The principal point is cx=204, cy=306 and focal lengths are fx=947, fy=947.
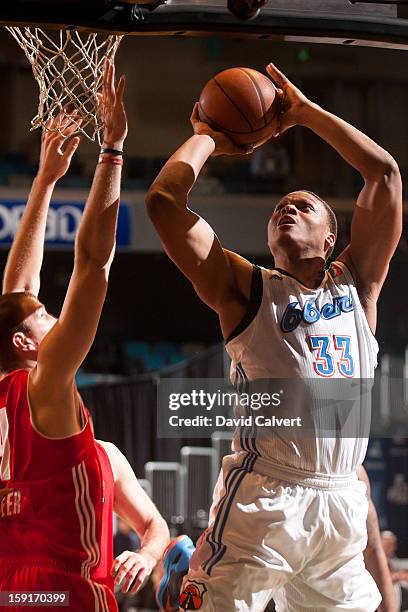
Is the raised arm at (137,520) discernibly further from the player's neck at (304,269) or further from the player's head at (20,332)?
the player's neck at (304,269)

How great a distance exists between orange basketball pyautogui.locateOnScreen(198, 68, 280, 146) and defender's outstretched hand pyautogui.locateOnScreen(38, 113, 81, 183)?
0.62m

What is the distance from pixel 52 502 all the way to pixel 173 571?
16.6 inches

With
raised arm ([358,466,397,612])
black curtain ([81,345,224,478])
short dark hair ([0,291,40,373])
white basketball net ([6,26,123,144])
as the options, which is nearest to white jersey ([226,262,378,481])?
raised arm ([358,466,397,612])

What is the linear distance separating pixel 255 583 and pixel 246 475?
30 cm

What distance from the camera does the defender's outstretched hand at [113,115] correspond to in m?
2.69

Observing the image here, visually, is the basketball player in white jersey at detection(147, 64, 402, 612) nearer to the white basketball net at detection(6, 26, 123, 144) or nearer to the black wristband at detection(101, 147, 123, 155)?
the black wristband at detection(101, 147, 123, 155)

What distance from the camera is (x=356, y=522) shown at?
8.71ft

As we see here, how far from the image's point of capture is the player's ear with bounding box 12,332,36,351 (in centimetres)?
292

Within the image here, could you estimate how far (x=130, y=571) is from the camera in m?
2.70

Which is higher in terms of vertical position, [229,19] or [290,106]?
[229,19]

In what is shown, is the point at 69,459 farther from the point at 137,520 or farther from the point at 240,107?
the point at 240,107

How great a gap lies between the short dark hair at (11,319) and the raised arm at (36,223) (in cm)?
19

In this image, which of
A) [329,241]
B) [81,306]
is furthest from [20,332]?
[329,241]

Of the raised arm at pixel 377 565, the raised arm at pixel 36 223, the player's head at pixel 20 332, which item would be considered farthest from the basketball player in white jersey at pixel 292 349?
the raised arm at pixel 36 223
